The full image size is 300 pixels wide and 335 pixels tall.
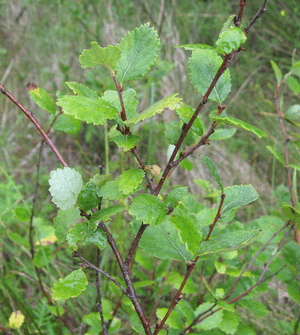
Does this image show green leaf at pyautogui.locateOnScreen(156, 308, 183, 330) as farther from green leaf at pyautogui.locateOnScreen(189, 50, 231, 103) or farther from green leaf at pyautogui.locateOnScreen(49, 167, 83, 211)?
green leaf at pyautogui.locateOnScreen(189, 50, 231, 103)

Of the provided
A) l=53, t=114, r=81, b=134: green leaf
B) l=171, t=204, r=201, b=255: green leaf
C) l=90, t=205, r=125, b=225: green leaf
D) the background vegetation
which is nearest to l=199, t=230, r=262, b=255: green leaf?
l=171, t=204, r=201, b=255: green leaf

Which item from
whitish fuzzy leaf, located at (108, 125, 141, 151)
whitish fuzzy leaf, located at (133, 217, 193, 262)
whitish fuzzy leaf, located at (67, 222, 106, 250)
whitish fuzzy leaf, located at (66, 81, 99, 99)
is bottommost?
whitish fuzzy leaf, located at (133, 217, 193, 262)

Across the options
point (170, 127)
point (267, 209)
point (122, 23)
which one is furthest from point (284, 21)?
point (170, 127)

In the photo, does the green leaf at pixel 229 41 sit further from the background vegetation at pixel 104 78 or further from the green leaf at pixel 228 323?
the background vegetation at pixel 104 78

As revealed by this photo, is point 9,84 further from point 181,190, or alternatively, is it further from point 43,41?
point 181,190

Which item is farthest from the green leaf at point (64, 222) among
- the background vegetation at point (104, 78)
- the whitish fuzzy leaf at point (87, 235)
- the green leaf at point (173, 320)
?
the background vegetation at point (104, 78)

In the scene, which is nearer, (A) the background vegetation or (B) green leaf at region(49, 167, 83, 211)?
(B) green leaf at region(49, 167, 83, 211)
